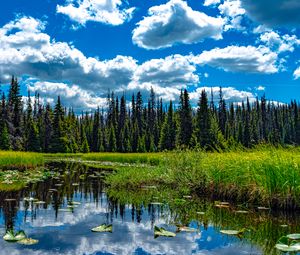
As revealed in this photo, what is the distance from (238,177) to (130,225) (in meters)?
4.77

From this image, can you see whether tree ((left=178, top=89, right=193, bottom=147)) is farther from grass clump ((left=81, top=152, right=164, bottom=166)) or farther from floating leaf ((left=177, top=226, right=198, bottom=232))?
floating leaf ((left=177, top=226, right=198, bottom=232))

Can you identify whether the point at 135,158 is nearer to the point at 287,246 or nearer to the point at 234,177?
the point at 234,177

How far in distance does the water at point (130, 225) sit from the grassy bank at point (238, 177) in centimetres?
96

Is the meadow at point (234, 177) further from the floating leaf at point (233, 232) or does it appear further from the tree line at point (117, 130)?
the tree line at point (117, 130)

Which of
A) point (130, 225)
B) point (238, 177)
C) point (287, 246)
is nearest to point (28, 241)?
point (130, 225)

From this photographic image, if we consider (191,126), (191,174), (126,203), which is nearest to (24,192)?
(126,203)

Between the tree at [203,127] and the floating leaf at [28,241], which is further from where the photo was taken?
the tree at [203,127]

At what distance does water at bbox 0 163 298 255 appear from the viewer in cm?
655

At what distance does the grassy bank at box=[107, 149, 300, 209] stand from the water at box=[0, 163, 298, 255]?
0.96 m

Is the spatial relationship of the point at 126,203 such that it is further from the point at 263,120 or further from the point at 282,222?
the point at 263,120

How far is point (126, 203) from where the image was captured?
11.6 meters

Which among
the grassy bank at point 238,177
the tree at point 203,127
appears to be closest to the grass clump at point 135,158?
the grassy bank at point 238,177

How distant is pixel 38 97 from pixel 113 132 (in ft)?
148

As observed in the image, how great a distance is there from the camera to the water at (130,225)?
21.5 ft
